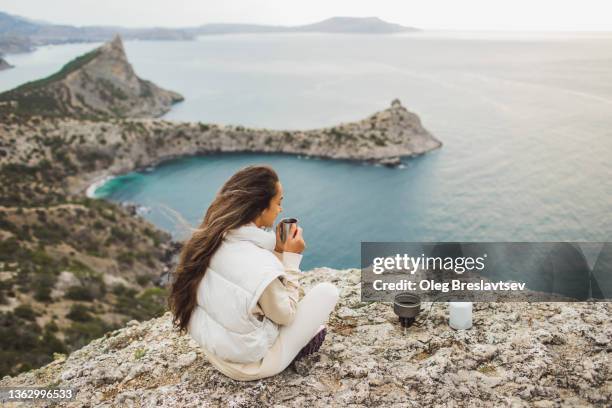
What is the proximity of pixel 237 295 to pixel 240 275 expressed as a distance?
15cm

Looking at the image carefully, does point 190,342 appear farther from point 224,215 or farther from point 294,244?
point 224,215

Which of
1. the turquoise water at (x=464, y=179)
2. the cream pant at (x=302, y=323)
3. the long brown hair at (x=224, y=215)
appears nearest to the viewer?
the long brown hair at (x=224, y=215)

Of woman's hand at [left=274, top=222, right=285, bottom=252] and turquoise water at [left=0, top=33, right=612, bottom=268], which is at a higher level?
woman's hand at [left=274, top=222, right=285, bottom=252]

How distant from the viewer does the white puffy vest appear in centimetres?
335

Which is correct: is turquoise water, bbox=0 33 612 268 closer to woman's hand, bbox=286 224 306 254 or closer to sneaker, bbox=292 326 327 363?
sneaker, bbox=292 326 327 363

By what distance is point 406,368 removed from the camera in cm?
443

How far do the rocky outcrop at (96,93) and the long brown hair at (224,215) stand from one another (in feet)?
284

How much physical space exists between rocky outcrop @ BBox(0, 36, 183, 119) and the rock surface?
85.2 m

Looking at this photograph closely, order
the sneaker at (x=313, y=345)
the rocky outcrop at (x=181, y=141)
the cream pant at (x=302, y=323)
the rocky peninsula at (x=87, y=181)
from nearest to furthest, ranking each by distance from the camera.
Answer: the cream pant at (x=302, y=323) < the sneaker at (x=313, y=345) < the rocky peninsula at (x=87, y=181) < the rocky outcrop at (x=181, y=141)

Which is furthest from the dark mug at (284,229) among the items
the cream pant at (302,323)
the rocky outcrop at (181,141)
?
the rocky outcrop at (181,141)

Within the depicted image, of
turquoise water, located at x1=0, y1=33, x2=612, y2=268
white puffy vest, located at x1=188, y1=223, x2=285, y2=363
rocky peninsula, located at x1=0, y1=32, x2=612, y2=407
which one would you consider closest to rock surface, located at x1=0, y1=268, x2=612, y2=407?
rocky peninsula, located at x1=0, y1=32, x2=612, y2=407

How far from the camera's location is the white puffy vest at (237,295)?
11.0ft

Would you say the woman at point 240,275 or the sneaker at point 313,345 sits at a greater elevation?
the woman at point 240,275

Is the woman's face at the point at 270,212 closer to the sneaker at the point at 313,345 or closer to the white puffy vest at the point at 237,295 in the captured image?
the white puffy vest at the point at 237,295
